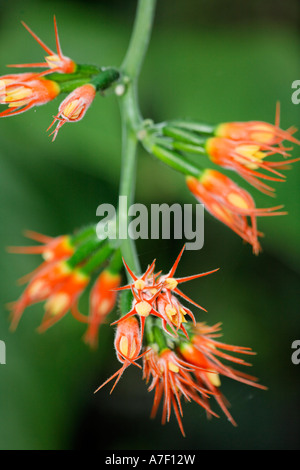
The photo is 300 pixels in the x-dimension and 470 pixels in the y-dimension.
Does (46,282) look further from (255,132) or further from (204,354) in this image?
(255,132)

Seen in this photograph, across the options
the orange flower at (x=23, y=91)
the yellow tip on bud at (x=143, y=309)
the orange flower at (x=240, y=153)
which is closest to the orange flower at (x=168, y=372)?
the yellow tip on bud at (x=143, y=309)

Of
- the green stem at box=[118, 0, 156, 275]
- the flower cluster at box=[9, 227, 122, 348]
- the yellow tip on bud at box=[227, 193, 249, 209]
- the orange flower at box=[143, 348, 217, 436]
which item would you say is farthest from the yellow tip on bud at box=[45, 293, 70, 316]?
the yellow tip on bud at box=[227, 193, 249, 209]

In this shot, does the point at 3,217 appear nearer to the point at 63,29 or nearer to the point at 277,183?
the point at 63,29

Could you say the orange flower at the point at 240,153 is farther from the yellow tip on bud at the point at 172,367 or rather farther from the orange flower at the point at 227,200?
the yellow tip on bud at the point at 172,367

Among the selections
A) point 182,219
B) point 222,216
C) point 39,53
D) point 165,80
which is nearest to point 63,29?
point 39,53

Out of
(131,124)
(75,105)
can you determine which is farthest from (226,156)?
(75,105)
